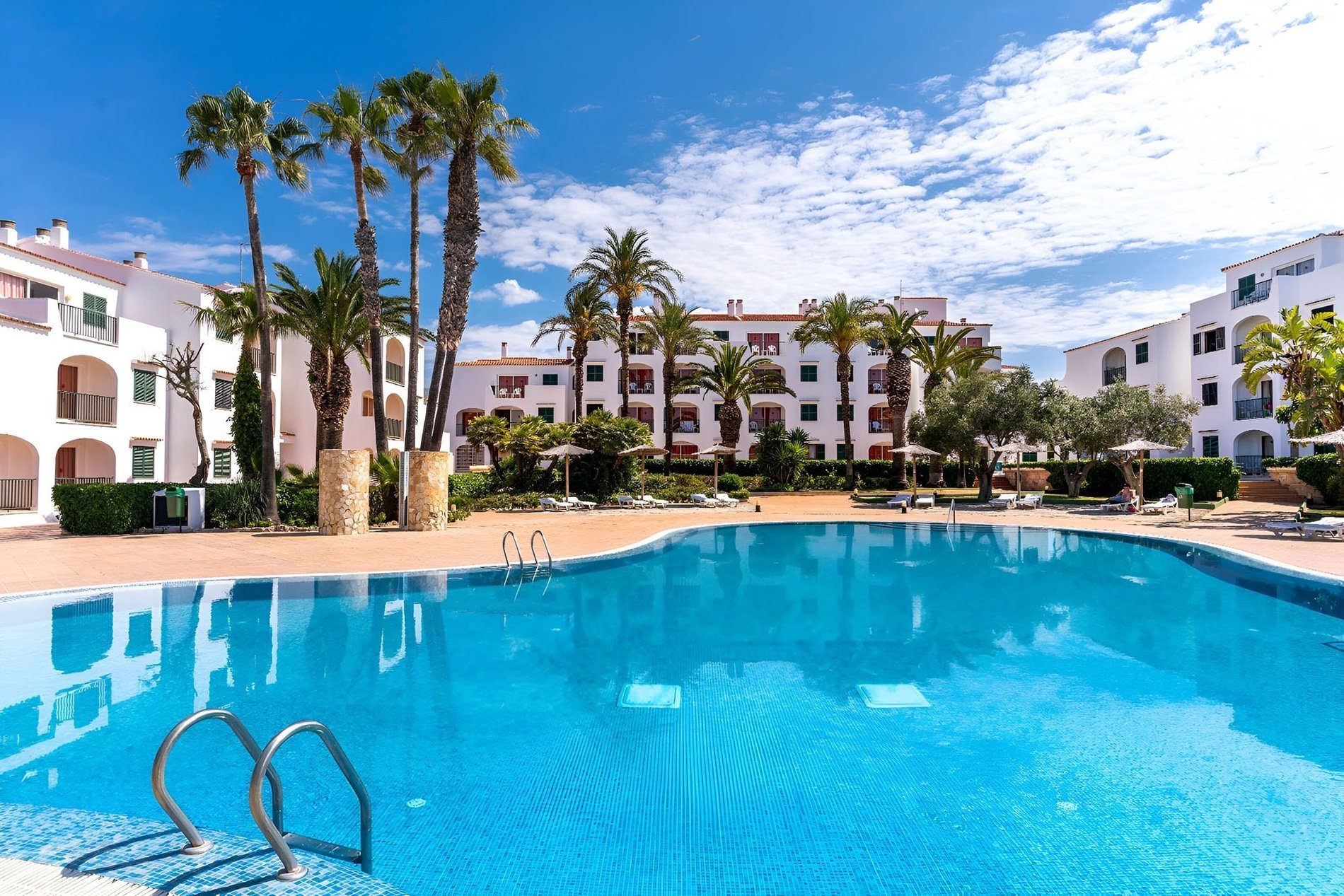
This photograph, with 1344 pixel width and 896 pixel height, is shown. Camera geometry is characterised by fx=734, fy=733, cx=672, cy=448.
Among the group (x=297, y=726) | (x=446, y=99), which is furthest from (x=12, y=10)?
(x=297, y=726)

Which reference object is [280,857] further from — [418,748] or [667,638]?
[667,638]

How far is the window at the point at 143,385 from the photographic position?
2564 centimetres

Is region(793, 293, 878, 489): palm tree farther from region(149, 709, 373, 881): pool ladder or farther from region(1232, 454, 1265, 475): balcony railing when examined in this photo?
region(149, 709, 373, 881): pool ladder

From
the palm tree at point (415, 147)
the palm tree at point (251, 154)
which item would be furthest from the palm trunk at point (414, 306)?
the palm tree at point (251, 154)

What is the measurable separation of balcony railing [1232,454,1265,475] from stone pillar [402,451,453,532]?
36.4 m

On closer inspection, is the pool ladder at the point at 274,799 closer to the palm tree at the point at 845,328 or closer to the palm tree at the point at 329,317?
the palm tree at the point at 329,317

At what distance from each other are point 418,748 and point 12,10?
18.9m

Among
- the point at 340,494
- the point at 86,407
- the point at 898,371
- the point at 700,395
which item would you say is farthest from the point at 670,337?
the point at 86,407

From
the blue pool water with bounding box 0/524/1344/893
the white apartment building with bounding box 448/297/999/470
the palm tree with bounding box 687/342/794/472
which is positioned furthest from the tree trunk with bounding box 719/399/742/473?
the blue pool water with bounding box 0/524/1344/893

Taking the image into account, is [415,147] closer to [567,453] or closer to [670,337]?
[567,453]

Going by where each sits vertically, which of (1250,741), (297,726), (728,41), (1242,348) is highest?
(728,41)

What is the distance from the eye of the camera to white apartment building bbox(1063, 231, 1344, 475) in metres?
33.1

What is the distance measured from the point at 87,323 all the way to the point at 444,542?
1644cm

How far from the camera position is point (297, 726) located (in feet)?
11.3
